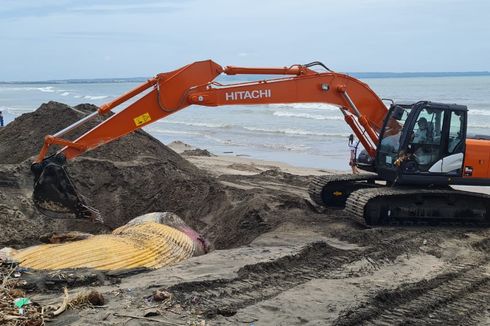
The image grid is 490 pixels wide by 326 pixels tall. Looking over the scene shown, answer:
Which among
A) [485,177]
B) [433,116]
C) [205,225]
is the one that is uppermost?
[433,116]

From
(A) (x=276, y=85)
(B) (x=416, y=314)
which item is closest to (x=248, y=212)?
(A) (x=276, y=85)

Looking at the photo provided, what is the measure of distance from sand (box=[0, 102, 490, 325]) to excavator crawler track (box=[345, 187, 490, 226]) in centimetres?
20

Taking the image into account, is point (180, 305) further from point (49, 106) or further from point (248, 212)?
point (49, 106)

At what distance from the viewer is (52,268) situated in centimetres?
720

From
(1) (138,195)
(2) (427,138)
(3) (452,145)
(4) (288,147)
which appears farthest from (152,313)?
(4) (288,147)

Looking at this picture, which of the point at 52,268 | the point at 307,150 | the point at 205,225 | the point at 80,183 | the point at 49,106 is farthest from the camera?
the point at 307,150

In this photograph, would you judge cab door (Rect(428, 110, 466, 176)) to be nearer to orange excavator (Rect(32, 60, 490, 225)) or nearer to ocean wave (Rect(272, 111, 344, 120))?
orange excavator (Rect(32, 60, 490, 225))

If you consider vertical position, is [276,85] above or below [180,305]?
above

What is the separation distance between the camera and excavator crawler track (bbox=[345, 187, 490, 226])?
32.9 ft

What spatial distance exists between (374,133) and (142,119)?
4.12 meters

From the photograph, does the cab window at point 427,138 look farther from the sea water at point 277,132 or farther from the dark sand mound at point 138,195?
the sea water at point 277,132

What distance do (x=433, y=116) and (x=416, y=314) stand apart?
4.62 m

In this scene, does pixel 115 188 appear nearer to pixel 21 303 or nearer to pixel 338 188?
pixel 338 188

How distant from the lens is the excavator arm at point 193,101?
8.97 meters
